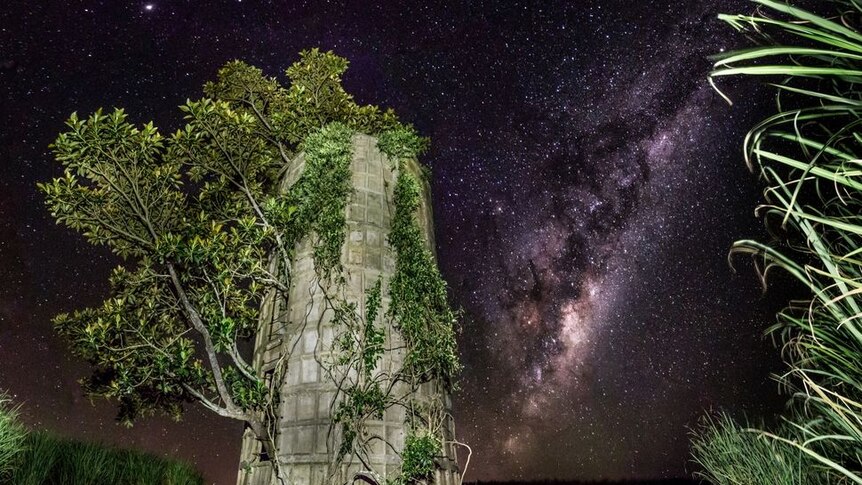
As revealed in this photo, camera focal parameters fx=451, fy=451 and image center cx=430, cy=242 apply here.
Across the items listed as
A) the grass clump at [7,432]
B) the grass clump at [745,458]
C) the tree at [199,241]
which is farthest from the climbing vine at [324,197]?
the grass clump at [745,458]

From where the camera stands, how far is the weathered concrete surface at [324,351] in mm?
7379

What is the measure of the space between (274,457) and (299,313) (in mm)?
2488

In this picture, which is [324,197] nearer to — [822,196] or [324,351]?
[324,351]

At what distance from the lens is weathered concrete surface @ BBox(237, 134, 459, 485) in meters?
7.38

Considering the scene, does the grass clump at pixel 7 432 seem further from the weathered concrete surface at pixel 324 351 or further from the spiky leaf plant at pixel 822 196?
the spiky leaf plant at pixel 822 196

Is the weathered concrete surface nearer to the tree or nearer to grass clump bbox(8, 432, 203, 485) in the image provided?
the tree

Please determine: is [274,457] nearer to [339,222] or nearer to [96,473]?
[96,473]

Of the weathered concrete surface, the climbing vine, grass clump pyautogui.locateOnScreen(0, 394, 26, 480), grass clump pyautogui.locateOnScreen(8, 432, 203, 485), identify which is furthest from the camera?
the climbing vine

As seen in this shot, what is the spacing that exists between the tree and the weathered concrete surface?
1.06 ft

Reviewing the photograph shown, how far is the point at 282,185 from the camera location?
417 inches

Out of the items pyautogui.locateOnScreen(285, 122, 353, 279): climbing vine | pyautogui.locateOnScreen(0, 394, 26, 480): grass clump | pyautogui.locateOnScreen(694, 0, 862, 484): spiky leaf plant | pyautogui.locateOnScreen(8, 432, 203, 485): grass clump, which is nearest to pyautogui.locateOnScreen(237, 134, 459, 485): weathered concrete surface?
pyautogui.locateOnScreen(285, 122, 353, 279): climbing vine

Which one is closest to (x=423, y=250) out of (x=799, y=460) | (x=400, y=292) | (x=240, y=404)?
(x=400, y=292)

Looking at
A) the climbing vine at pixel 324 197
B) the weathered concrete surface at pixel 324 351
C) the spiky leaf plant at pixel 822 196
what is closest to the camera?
the spiky leaf plant at pixel 822 196

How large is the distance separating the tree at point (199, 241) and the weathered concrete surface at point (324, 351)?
32 centimetres
